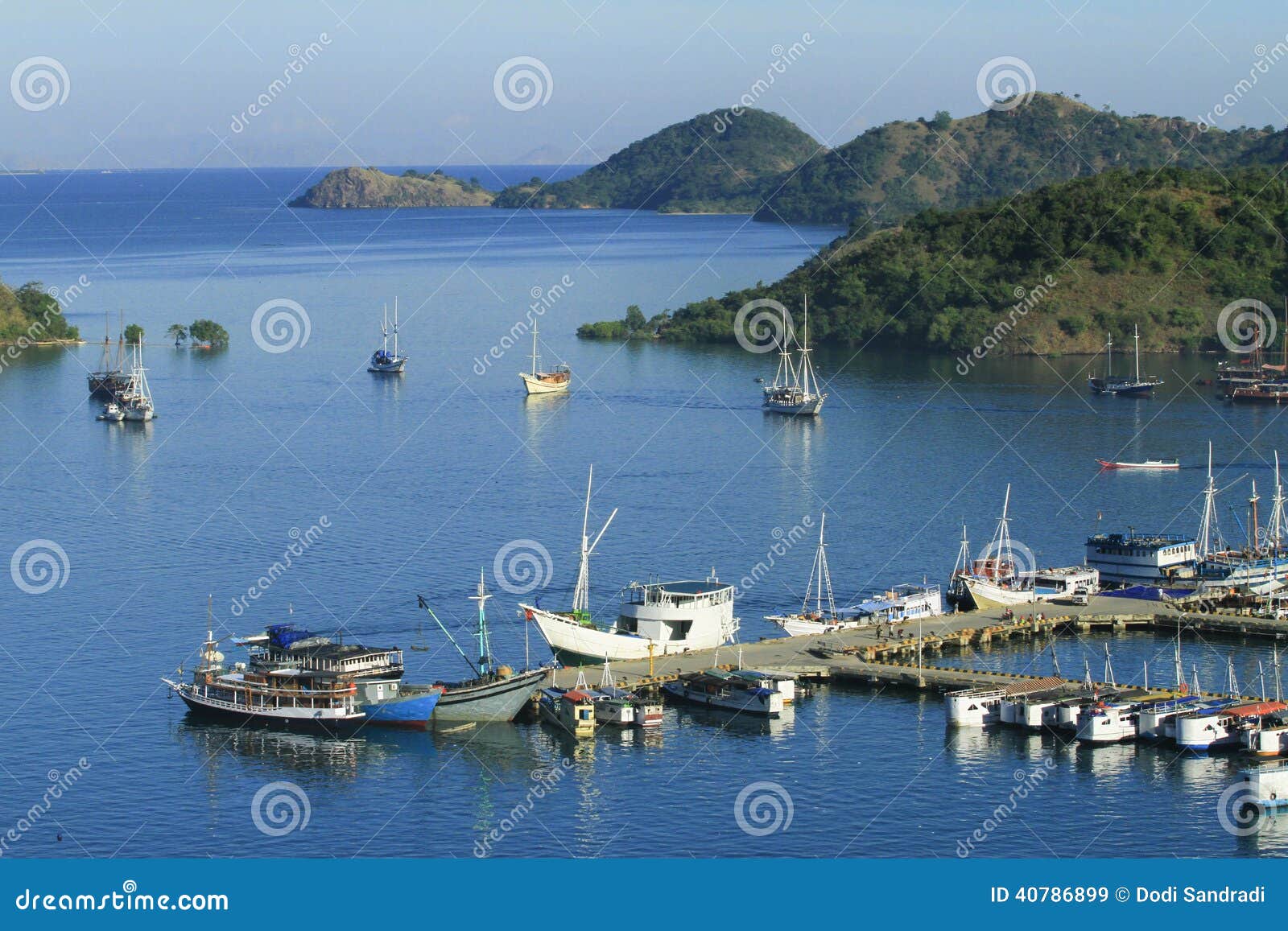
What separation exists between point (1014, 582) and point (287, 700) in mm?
14482

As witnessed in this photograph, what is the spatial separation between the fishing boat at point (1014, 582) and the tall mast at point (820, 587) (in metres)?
2.36

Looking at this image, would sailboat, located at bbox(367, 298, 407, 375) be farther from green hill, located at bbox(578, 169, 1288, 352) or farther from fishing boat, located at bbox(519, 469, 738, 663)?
fishing boat, located at bbox(519, 469, 738, 663)

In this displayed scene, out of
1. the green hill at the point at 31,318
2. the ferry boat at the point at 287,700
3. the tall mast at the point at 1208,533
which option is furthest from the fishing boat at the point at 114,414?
the ferry boat at the point at 287,700

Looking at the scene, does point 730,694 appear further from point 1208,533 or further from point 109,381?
point 109,381

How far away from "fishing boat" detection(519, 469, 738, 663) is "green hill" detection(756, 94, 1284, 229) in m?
110

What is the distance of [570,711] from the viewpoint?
29812mm

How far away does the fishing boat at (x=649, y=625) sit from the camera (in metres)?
33.2

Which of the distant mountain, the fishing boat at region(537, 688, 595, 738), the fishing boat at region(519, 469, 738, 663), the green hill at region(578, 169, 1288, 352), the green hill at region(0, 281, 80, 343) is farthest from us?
the distant mountain

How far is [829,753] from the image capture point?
28.9 metres

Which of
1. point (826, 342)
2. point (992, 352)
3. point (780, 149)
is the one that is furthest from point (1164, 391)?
point (780, 149)

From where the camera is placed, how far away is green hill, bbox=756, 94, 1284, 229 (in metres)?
145

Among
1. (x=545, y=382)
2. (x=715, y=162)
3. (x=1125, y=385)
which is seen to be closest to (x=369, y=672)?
(x=545, y=382)

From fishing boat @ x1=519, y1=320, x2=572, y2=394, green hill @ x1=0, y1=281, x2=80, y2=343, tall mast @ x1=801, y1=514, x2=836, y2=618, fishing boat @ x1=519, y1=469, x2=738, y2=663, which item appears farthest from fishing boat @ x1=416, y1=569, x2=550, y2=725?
green hill @ x1=0, y1=281, x2=80, y2=343

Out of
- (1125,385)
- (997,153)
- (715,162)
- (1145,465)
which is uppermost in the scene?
(715,162)
